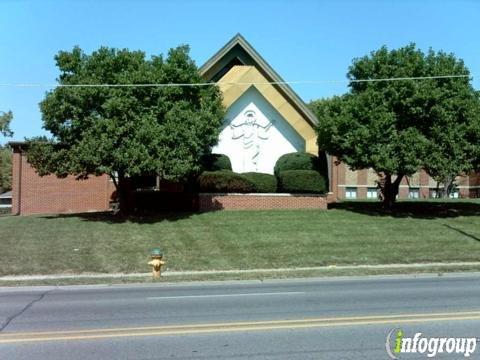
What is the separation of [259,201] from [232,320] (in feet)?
64.3

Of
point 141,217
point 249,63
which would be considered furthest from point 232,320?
point 249,63

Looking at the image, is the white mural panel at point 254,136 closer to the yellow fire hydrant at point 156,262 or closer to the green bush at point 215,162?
the green bush at point 215,162

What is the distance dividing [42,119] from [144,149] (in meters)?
4.65

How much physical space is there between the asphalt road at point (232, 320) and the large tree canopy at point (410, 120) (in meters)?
11.9

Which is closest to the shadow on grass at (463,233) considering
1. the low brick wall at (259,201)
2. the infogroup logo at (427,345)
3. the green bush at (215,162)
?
the low brick wall at (259,201)

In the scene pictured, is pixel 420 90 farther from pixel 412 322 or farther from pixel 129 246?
pixel 412 322

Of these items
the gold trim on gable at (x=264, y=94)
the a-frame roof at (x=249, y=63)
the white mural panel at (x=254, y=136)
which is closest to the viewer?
A: the gold trim on gable at (x=264, y=94)

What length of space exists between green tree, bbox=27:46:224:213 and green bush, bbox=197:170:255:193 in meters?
2.36

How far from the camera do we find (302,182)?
28.4 metres

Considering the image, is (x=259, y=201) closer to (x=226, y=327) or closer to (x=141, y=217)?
(x=141, y=217)

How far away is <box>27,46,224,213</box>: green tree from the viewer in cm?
2266

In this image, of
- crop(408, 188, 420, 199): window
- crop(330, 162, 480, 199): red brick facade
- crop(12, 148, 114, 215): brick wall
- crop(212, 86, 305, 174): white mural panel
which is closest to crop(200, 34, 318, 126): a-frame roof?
crop(212, 86, 305, 174): white mural panel

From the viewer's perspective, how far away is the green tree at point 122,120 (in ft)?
74.3

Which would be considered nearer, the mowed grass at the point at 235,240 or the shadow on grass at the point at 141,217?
the mowed grass at the point at 235,240
